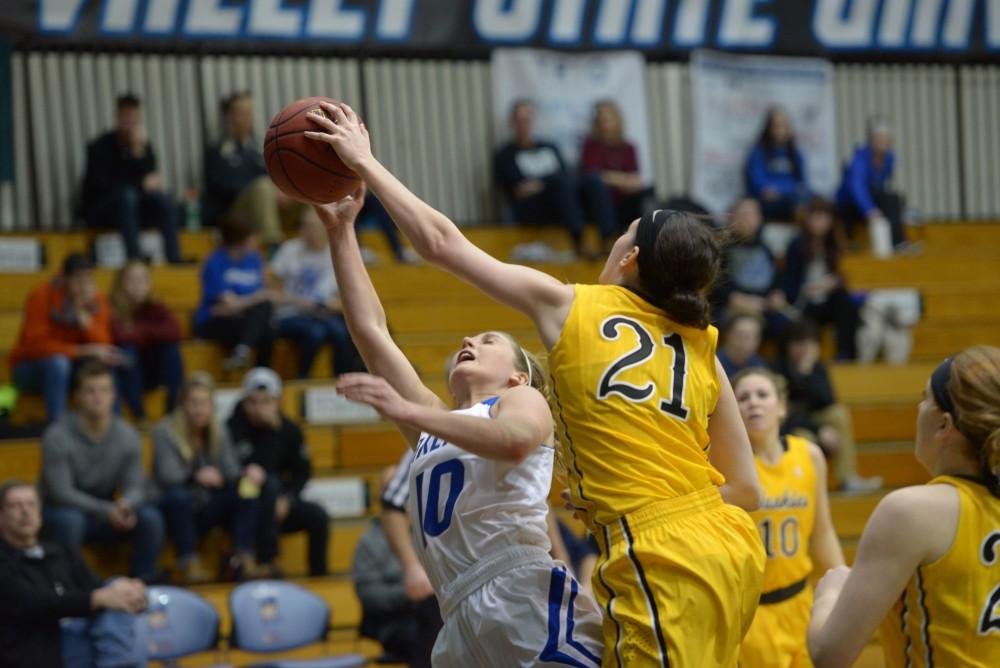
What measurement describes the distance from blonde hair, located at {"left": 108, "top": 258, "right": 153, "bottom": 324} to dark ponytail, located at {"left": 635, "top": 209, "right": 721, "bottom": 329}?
682 centimetres

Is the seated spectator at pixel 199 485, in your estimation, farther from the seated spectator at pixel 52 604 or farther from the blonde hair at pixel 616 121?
the blonde hair at pixel 616 121

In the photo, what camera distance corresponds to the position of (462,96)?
43.2 feet

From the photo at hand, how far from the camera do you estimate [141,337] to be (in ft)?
31.6

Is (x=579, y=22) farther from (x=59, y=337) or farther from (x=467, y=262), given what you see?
(x=467, y=262)

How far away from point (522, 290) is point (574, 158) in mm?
9952

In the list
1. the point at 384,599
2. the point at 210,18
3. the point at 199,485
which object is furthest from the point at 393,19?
the point at 384,599

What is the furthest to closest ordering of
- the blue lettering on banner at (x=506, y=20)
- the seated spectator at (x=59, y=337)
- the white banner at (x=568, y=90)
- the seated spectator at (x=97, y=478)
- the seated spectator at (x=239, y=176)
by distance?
the blue lettering on banner at (x=506, y=20), the white banner at (x=568, y=90), the seated spectator at (x=239, y=176), the seated spectator at (x=59, y=337), the seated spectator at (x=97, y=478)

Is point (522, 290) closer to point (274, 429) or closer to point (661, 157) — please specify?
point (274, 429)

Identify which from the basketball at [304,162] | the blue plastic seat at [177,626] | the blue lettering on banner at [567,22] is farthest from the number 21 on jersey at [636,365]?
the blue lettering on banner at [567,22]

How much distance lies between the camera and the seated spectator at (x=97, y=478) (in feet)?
26.6

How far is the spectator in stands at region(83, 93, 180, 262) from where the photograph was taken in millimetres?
10938

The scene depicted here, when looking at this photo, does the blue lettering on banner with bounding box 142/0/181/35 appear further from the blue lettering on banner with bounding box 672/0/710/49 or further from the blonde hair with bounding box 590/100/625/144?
the blue lettering on banner with bounding box 672/0/710/49

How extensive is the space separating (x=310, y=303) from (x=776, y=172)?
505cm

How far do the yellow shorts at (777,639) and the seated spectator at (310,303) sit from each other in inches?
199
